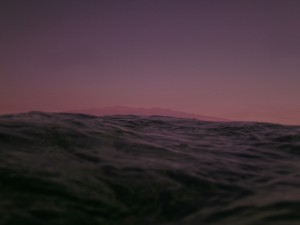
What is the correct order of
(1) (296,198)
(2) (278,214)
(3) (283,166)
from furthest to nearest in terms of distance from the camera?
1. (3) (283,166)
2. (1) (296,198)
3. (2) (278,214)

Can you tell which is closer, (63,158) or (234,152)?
(63,158)

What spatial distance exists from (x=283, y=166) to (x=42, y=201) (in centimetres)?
664

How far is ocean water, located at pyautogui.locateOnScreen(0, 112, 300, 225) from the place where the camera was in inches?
197

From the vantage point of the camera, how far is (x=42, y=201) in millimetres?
5293

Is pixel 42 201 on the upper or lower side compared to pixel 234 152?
lower

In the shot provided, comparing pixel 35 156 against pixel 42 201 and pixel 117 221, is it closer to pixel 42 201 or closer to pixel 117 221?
pixel 42 201

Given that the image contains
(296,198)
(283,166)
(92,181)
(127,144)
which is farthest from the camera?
(127,144)

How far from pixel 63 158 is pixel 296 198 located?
18.1 ft

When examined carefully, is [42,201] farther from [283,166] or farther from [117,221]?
[283,166]

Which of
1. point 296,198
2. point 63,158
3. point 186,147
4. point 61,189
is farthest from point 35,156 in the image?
point 296,198

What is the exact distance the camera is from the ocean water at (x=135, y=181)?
16.4ft

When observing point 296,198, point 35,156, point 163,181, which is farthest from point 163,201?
point 35,156

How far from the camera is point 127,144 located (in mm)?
9484

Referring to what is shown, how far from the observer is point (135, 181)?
639 cm
